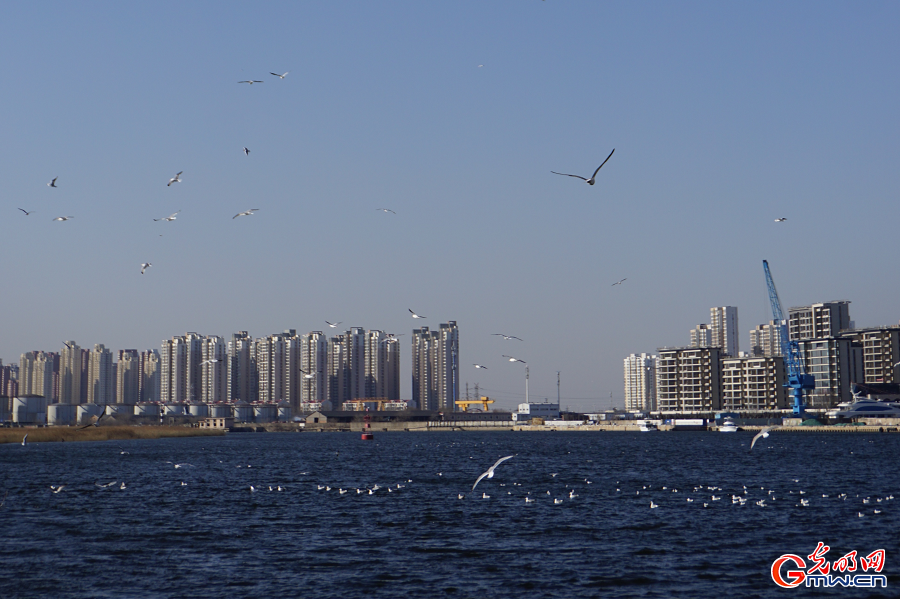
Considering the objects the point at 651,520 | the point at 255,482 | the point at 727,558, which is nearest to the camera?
the point at 727,558

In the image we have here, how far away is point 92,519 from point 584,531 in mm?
23668

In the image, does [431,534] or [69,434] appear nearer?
[431,534]

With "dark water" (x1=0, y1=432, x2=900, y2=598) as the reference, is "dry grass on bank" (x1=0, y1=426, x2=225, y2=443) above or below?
below

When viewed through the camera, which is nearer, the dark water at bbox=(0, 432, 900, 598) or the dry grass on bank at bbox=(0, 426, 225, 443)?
the dark water at bbox=(0, 432, 900, 598)

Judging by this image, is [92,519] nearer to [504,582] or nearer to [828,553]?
[504,582]

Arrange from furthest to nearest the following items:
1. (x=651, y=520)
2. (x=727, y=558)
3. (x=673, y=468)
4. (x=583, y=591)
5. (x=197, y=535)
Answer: (x=673, y=468)
(x=651, y=520)
(x=197, y=535)
(x=727, y=558)
(x=583, y=591)

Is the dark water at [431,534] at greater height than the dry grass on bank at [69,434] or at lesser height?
greater

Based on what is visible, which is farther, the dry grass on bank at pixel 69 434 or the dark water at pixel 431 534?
the dry grass on bank at pixel 69 434

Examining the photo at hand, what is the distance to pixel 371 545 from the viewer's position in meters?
37.1

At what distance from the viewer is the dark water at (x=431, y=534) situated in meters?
29.9

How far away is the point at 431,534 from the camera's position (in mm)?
A: 39750

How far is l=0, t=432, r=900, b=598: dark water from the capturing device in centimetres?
2989

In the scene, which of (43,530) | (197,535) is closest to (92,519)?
(43,530)

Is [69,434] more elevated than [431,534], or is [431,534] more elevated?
[431,534]
